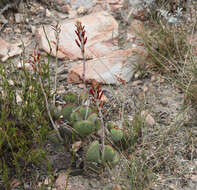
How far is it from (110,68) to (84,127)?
1053 mm

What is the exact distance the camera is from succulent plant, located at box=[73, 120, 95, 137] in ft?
5.50

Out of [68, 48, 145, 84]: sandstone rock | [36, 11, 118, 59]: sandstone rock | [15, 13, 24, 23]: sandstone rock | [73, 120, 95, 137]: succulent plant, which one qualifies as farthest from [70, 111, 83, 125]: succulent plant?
[15, 13, 24, 23]: sandstone rock

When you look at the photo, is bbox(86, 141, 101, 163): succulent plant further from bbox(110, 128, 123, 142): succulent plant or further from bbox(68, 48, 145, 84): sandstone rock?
bbox(68, 48, 145, 84): sandstone rock

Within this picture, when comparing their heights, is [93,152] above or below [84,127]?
below

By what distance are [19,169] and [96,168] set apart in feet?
1.46

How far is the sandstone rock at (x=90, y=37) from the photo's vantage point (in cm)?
286

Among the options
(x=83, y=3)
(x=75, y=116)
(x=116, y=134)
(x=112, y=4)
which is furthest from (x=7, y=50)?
(x=116, y=134)

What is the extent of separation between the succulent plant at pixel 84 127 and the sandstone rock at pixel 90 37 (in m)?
1.23

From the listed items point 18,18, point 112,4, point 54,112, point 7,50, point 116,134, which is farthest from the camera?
point 112,4

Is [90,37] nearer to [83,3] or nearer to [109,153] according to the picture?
[83,3]

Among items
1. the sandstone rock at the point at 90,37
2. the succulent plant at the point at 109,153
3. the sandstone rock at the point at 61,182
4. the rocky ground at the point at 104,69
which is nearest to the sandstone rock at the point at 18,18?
the rocky ground at the point at 104,69

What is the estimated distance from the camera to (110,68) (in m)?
2.65

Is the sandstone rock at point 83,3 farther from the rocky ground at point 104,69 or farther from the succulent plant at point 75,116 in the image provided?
the succulent plant at point 75,116

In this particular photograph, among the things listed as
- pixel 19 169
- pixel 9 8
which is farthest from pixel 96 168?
pixel 9 8
